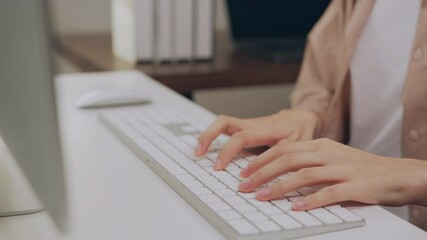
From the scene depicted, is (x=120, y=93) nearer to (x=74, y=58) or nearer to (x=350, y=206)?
(x=350, y=206)

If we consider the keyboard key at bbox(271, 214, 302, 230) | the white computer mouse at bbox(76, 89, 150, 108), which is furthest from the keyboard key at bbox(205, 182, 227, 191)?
the white computer mouse at bbox(76, 89, 150, 108)

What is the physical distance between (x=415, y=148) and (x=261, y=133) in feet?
1.05

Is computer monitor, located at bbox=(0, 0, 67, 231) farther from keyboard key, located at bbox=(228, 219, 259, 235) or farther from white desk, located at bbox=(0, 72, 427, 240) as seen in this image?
keyboard key, located at bbox=(228, 219, 259, 235)

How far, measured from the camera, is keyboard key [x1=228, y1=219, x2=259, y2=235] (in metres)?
0.65

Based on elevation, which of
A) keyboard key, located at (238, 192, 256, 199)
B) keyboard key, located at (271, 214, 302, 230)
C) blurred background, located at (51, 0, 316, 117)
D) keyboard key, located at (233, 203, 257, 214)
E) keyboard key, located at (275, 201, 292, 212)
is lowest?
blurred background, located at (51, 0, 316, 117)

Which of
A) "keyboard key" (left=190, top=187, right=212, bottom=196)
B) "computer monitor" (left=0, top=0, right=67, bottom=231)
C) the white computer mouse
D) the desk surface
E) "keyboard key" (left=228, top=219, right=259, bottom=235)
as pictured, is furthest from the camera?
the desk surface

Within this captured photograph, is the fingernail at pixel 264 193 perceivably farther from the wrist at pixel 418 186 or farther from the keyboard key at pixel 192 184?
the wrist at pixel 418 186

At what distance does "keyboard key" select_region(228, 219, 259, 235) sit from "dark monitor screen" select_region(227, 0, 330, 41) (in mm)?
1555

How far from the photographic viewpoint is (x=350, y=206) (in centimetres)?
76

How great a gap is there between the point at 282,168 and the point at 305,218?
10 cm

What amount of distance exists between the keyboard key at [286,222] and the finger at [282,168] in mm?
50

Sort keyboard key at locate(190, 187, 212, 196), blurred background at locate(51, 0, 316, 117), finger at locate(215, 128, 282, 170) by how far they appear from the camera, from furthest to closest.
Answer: blurred background at locate(51, 0, 316, 117) → finger at locate(215, 128, 282, 170) → keyboard key at locate(190, 187, 212, 196)

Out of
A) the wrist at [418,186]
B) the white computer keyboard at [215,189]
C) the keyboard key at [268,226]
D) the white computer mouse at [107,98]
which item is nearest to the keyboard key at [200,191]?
the white computer keyboard at [215,189]

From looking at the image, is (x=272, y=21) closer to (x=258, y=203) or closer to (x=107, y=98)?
(x=107, y=98)
